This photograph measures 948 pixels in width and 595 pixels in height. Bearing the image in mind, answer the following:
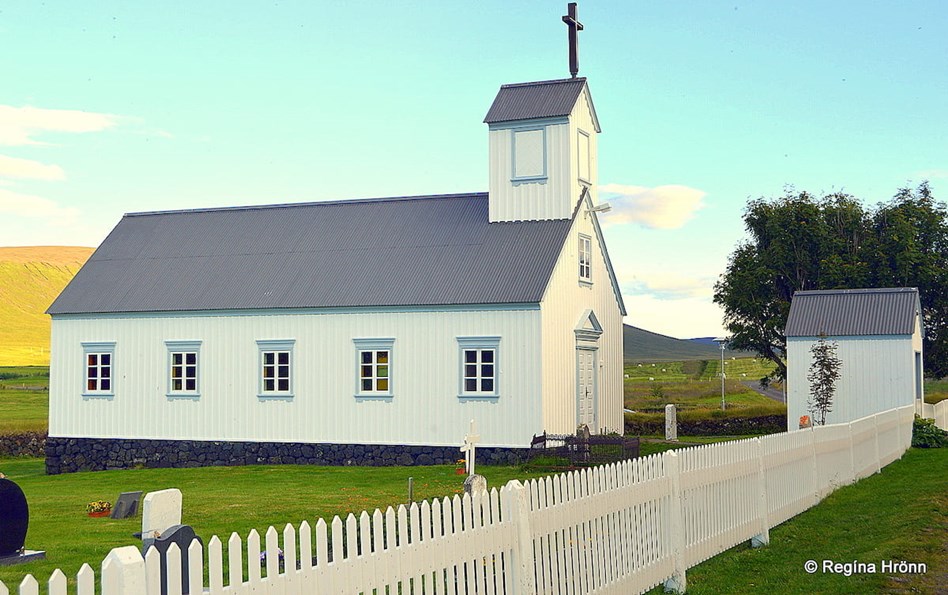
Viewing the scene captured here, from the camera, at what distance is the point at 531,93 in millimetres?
31141

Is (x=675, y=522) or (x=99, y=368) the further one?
(x=99, y=368)

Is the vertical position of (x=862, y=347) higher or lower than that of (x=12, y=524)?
higher

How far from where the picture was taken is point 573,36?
32.3m

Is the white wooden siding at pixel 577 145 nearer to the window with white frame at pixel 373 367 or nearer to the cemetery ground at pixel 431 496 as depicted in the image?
the window with white frame at pixel 373 367

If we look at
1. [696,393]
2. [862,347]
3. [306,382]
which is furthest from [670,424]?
[696,393]

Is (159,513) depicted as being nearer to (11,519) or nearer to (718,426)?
(11,519)

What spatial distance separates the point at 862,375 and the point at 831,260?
731 inches

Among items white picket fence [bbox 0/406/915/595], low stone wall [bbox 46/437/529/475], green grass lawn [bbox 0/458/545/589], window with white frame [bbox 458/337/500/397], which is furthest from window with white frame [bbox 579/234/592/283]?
white picket fence [bbox 0/406/915/595]

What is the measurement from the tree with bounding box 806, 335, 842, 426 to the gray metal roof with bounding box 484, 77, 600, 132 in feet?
32.5

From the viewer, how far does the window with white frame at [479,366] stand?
27.7 meters

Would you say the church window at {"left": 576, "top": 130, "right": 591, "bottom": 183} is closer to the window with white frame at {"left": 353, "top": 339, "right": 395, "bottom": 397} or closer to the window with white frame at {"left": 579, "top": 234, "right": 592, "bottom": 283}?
the window with white frame at {"left": 579, "top": 234, "right": 592, "bottom": 283}

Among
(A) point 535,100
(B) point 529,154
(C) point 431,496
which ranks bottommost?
(C) point 431,496

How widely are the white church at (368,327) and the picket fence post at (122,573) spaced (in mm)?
22355

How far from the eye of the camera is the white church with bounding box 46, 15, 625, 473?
2808cm
